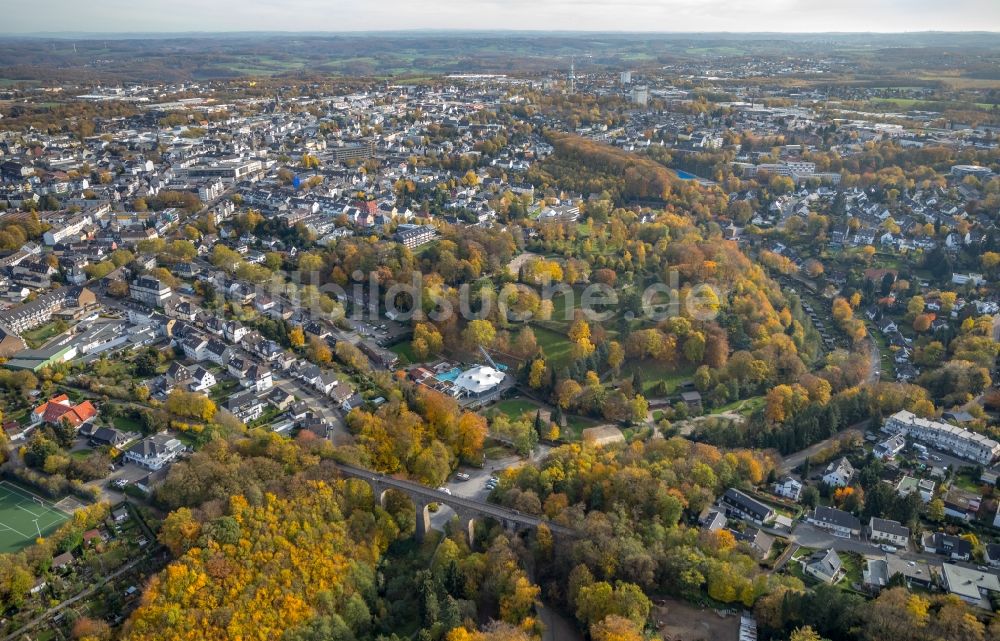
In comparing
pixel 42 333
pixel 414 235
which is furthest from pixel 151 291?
pixel 414 235

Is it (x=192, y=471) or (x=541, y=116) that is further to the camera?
(x=541, y=116)

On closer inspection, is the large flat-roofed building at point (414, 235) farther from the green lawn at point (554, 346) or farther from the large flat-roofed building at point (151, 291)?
the large flat-roofed building at point (151, 291)

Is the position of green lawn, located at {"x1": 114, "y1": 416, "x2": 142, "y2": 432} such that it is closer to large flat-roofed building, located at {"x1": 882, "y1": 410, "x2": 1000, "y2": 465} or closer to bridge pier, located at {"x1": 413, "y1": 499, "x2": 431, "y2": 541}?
bridge pier, located at {"x1": 413, "y1": 499, "x2": 431, "y2": 541}

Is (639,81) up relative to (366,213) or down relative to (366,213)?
up

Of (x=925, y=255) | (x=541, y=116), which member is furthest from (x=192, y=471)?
(x=541, y=116)

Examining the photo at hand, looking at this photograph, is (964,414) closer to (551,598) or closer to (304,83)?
(551,598)

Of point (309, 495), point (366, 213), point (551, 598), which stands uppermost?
A: point (366, 213)
